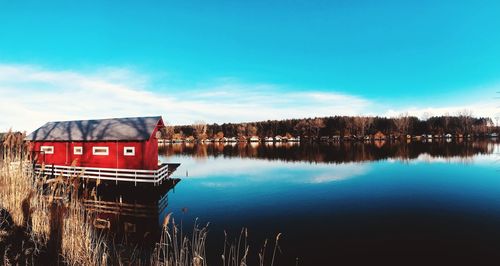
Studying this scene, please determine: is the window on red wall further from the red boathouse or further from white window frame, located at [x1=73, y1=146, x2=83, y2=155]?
white window frame, located at [x1=73, y1=146, x2=83, y2=155]

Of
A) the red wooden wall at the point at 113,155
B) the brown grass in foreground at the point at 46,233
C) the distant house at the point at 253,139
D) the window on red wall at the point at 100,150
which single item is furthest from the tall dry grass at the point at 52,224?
the distant house at the point at 253,139

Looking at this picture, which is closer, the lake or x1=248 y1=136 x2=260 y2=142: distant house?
the lake

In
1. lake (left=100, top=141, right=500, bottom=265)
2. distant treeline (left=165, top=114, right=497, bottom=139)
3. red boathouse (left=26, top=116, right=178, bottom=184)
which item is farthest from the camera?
distant treeline (left=165, top=114, right=497, bottom=139)

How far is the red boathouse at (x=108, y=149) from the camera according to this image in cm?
1819

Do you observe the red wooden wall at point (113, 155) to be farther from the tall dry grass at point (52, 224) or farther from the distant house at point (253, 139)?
the distant house at point (253, 139)

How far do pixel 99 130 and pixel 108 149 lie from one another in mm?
2171

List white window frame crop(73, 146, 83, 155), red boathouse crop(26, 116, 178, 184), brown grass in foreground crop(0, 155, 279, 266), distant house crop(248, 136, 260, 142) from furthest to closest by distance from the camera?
distant house crop(248, 136, 260, 142)
white window frame crop(73, 146, 83, 155)
red boathouse crop(26, 116, 178, 184)
brown grass in foreground crop(0, 155, 279, 266)

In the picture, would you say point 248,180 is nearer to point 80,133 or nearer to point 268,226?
point 268,226

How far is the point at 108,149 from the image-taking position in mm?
18844

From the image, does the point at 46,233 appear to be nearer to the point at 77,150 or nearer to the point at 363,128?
the point at 77,150

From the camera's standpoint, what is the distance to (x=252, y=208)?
47.1 ft

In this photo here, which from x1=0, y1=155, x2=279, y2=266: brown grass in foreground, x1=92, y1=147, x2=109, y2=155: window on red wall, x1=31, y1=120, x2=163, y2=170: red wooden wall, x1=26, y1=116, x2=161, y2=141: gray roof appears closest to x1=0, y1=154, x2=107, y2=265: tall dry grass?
x1=0, y1=155, x2=279, y2=266: brown grass in foreground

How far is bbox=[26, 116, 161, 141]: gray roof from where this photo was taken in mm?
18672

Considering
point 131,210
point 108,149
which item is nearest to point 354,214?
point 131,210
